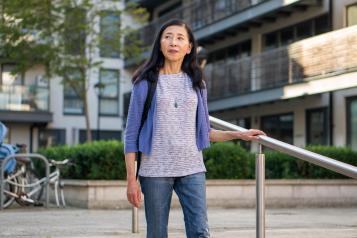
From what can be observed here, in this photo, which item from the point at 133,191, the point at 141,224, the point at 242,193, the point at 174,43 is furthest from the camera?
the point at 242,193

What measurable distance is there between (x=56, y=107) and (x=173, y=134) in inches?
1344

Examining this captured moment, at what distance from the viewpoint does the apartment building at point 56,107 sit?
115 ft

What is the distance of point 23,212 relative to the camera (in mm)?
10734

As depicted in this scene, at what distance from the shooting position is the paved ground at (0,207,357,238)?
7438mm

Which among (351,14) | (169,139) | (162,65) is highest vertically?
(351,14)

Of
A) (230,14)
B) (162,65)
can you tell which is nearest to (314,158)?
(162,65)

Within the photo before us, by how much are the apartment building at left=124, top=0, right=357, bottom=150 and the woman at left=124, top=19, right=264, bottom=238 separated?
48.5 ft

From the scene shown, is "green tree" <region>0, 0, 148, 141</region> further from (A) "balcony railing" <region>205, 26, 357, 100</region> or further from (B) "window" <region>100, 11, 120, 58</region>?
(A) "balcony railing" <region>205, 26, 357, 100</region>

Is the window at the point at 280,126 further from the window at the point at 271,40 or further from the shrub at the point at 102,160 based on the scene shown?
the shrub at the point at 102,160

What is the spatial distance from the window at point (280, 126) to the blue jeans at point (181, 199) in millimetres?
19734

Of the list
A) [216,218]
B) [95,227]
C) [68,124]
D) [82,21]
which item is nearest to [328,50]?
[82,21]

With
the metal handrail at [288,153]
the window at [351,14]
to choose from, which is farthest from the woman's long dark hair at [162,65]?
the window at [351,14]

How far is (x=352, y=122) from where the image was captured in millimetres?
20406

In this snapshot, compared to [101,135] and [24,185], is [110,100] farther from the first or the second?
[24,185]
